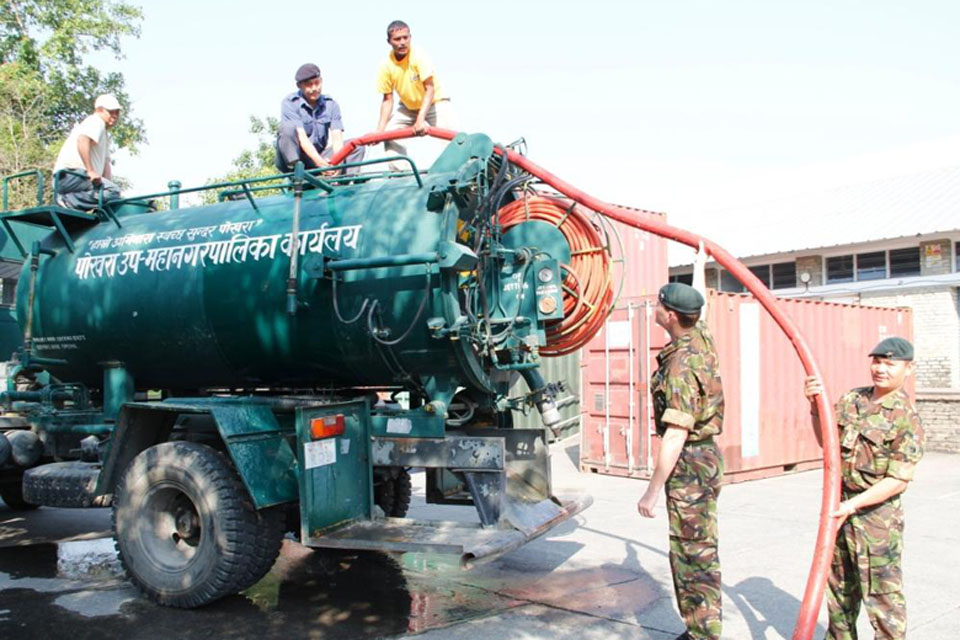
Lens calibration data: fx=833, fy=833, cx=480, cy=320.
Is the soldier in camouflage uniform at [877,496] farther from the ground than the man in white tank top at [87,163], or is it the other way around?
the man in white tank top at [87,163]

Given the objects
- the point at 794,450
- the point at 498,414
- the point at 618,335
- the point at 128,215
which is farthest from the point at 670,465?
the point at 794,450

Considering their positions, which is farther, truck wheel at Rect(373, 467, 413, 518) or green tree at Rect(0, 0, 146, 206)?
green tree at Rect(0, 0, 146, 206)

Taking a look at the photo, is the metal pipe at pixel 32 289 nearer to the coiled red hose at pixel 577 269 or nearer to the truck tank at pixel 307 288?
the truck tank at pixel 307 288

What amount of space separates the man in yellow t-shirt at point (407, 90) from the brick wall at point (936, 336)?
14.2 meters

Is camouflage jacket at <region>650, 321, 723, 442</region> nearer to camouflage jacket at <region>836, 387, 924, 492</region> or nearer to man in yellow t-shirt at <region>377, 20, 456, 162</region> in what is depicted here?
camouflage jacket at <region>836, 387, 924, 492</region>

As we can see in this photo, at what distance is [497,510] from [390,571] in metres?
1.61

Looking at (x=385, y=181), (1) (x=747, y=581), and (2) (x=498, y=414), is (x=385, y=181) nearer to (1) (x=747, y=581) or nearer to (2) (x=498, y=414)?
(2) (x=498, y=414)

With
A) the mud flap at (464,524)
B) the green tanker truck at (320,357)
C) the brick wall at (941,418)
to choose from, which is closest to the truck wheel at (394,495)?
the green tanker truck at (320,357)

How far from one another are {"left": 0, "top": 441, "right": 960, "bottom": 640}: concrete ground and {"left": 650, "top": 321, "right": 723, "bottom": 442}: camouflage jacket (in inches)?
54.0

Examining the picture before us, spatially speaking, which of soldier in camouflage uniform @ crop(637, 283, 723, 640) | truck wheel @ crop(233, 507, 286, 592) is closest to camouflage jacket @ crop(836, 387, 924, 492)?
soldier in camouflage uniform @ crop(637, 283, 723, 640)

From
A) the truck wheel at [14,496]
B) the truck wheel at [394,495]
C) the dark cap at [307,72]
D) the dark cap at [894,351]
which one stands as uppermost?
the dark cap at [307,72]

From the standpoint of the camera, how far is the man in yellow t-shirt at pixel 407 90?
22.6 feet

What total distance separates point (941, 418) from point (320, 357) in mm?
12730

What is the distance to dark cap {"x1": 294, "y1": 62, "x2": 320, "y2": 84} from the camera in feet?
23.0
